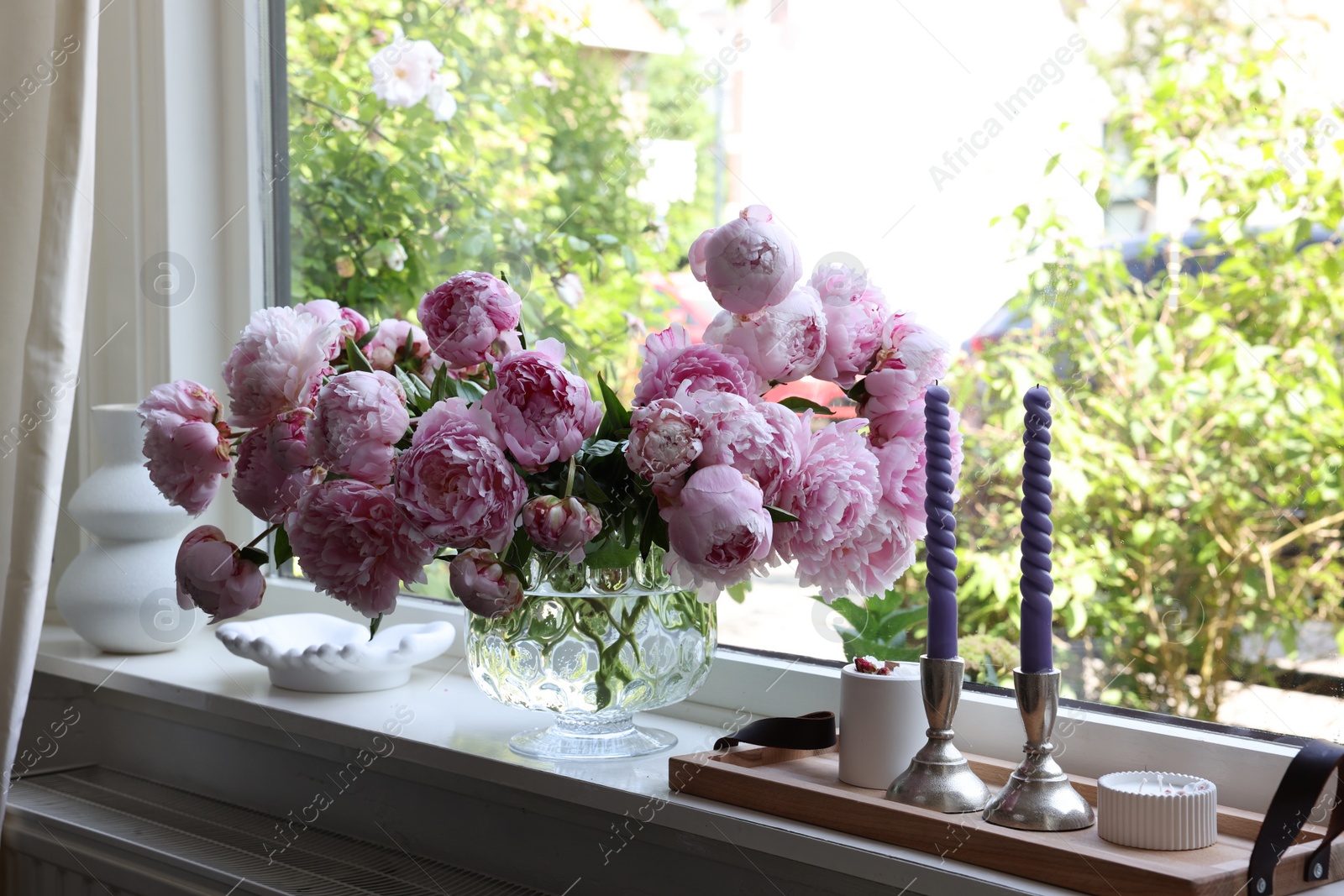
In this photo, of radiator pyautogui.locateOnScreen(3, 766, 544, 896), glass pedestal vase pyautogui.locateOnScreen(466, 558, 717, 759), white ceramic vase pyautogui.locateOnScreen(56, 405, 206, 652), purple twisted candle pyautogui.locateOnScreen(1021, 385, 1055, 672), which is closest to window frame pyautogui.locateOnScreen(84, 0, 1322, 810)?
white ceramic vase pyautogui.locateOnScreen(56, 405, 206, 652)

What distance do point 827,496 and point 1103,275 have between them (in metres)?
0.45

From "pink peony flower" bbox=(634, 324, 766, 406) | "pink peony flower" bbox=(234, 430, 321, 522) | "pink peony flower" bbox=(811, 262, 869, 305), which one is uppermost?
"pink peony flower" bbox=(811, 262, 869, 305)

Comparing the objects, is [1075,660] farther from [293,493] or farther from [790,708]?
[293,493]

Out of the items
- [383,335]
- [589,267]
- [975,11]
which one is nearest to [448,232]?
[589,267]

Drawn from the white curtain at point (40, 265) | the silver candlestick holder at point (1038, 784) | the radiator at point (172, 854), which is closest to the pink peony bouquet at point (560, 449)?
the silver candlestick holder at point (1038, 784)

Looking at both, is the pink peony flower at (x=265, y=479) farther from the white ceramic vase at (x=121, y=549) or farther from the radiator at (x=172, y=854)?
the white ceramic vase at (x=121, y=549)

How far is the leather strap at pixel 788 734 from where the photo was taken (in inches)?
35.9

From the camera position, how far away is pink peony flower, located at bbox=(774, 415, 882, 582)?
70 cm

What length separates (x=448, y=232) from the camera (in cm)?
144

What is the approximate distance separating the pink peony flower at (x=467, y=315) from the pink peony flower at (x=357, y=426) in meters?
0.10

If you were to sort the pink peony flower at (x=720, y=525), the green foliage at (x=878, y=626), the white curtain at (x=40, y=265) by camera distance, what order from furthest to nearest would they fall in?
the white curtain at (x=40, y=265) < the green foliage at (x=878, y=626) < the pink peony flower at (x=720, y=525)

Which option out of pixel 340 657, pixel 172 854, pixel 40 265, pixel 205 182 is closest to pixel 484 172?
pixel 205 182

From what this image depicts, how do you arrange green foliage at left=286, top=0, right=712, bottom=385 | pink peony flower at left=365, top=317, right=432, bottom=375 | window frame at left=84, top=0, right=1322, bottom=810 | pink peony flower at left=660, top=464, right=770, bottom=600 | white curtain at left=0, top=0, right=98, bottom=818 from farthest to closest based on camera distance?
window frame at left=84, top=0, right=1322, bottom=810, green foliage at left=286, top=0, right=712, bottom=385, white curtain at left=0, top=0, right=98, bottom=818, pink peony flower at left=365, top=317, right=432, bottom=375, pink peony flower at left=660, top=464, right=770, bottom=600

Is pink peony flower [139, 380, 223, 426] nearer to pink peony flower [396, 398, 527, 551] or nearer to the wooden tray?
pink peony flower [396, 398, 527, 551]
